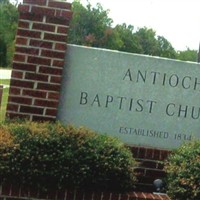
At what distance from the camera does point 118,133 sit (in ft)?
22.6

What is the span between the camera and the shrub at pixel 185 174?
5.51 m

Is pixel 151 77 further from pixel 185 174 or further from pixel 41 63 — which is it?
pixel 185 174

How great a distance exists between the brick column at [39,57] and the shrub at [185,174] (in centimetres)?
159

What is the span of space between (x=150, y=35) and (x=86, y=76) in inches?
3176

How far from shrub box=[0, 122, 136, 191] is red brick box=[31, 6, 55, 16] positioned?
1.44 metres

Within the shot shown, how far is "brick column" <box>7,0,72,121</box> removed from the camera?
21.9 ft

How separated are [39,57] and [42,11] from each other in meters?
0.52

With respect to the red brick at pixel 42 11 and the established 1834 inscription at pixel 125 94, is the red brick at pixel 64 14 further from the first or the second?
the established 1834 inscription at pixel 125 94

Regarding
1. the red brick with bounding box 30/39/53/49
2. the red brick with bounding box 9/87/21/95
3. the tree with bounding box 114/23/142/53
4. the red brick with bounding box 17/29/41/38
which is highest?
the tree with bounding box 114/23/142/53

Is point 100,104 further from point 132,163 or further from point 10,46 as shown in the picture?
point 10,46

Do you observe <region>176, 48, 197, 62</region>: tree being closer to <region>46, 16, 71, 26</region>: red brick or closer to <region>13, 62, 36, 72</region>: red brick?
<region>46, 16, 71, 26</region>: red brick

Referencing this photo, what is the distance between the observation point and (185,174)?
18.4 ft

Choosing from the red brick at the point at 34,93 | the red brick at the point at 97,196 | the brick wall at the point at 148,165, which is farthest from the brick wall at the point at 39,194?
the red brick at the point at 34,93

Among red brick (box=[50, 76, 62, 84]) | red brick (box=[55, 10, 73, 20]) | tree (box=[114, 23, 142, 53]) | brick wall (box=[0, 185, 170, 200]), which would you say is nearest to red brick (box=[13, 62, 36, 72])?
red brick (box=[50, 76, 62, 84])
